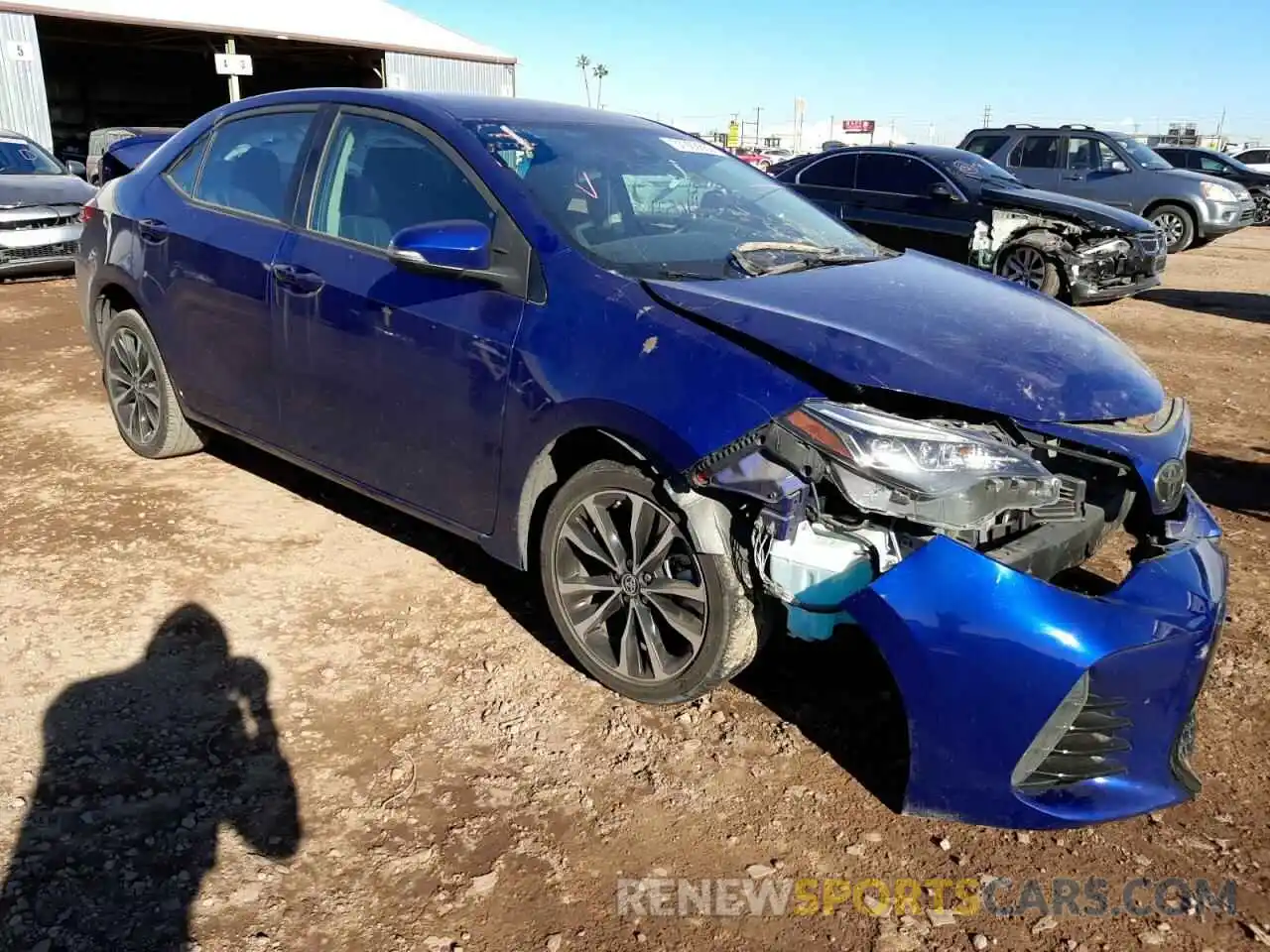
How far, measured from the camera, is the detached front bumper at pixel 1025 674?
7.32 feet

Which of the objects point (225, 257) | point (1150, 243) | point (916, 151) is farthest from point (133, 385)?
point (1150, 243)

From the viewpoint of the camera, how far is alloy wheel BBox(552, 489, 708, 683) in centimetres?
283

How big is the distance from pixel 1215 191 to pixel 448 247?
15055 mm

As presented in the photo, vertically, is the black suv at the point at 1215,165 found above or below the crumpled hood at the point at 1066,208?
above

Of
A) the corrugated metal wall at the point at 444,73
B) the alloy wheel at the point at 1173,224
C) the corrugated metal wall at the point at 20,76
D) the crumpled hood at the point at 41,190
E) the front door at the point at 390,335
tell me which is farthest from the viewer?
the corrugated metal wall at the point at 444,73

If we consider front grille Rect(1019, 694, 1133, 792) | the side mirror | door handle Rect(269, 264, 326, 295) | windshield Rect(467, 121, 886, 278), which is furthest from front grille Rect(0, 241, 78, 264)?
front grille Rect(1019, 694, 1133, 792)

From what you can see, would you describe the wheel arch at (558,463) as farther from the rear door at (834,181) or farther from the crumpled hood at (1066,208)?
the rear door at (834,181)

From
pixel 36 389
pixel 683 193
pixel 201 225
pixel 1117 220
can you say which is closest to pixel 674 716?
pixel 683 193

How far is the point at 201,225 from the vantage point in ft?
13.7

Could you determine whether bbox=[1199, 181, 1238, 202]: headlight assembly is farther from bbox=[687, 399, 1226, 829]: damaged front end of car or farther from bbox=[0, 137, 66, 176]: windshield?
bbox=[0, 137, 66, 176]: windshield

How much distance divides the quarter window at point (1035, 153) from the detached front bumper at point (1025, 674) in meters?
13.5

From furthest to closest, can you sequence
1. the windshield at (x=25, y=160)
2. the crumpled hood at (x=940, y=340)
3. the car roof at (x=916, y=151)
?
the windshield at (x=25, y=160)
the car roof at (x=916, y=151)
the crumpled hood at (x=940, y=340)

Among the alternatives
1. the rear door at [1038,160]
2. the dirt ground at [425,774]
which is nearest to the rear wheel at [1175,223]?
the rear door at [1038,160]

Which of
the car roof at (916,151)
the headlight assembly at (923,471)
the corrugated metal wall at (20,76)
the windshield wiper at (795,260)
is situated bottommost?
the headlight assembly at (923,471)
